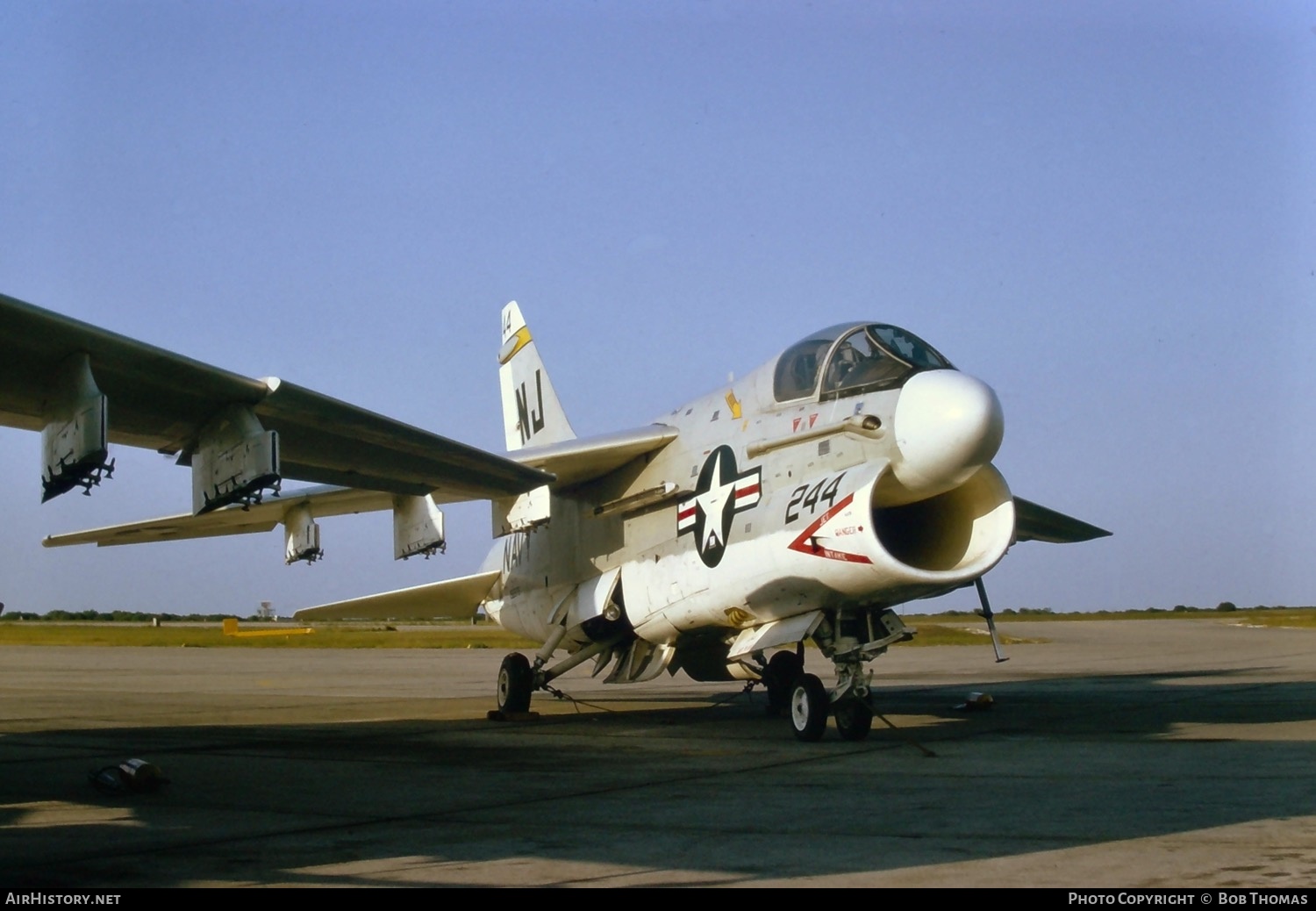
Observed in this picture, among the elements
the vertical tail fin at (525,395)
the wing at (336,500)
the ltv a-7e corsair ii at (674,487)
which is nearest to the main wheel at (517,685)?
the ltv a-7e corsair ii at (674,487)

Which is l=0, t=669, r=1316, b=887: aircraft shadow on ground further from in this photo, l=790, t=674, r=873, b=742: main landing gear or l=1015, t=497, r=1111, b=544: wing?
l=1015, t=497, r=1111, b=544: wing

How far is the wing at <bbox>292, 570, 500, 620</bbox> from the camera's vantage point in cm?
1738

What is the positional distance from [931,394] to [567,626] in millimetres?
6269

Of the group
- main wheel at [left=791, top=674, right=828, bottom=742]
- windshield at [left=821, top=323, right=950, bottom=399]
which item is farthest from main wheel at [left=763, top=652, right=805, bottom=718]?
windshield at [left=821, top=323, right=950, bottom=399]

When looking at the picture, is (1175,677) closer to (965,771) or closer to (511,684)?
(511,684)

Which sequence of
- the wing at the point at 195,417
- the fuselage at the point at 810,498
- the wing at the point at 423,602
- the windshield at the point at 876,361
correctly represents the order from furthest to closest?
the wing at the point at 423,602
the windshield at the point at 876,361
the fuselage at the point at 810,498
the wing at the point at 195,417

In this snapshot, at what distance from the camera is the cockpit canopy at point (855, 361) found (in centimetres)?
1084

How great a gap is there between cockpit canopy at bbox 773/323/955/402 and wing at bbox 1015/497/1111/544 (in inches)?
188

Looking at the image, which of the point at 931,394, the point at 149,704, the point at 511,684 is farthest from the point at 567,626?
the point at 149,704

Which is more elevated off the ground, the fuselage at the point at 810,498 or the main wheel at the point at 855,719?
the fuselage at the point at 810,498

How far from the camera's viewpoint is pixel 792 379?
1170 cm

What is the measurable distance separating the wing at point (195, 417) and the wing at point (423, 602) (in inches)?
132

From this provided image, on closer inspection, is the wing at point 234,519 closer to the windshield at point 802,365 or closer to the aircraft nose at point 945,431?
the windshield at point 802,365

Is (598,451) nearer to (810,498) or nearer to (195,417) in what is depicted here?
(810,498)
